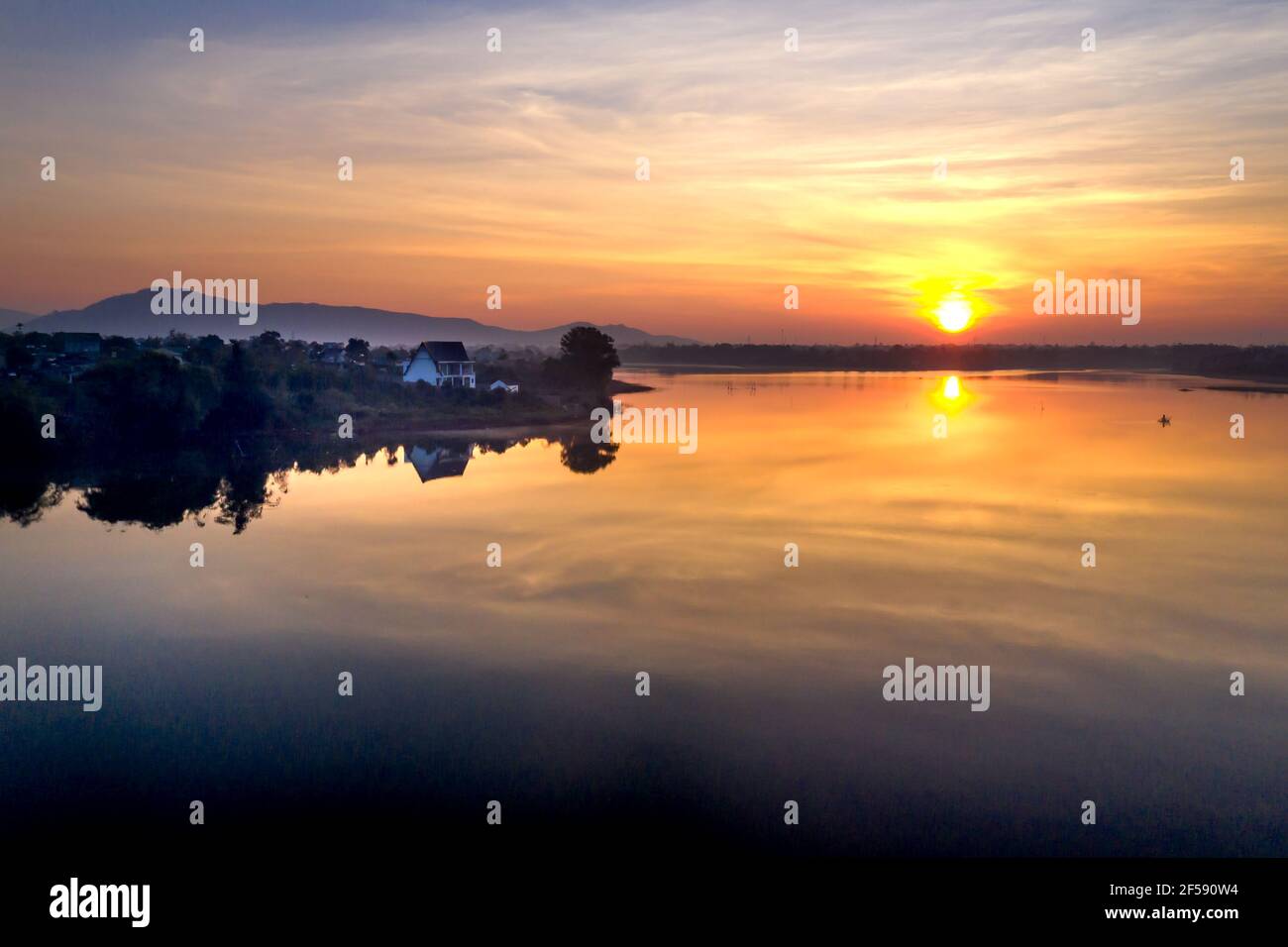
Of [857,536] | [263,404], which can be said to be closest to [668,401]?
[263,404]

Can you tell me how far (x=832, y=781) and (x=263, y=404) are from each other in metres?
40.3

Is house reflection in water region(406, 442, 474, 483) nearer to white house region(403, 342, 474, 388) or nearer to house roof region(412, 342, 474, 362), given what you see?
white house region(403, 342, 474, 388)

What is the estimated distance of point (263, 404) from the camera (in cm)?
4672

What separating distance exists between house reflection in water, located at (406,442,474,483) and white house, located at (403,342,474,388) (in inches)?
660

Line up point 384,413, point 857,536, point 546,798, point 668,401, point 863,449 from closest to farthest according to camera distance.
→ point 546,798
point 857,536
point 863,449
point 384,413
point 668,401

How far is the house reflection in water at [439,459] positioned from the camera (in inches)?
1481

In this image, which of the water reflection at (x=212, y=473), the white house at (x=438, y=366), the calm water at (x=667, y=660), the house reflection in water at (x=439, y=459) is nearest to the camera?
the calm water at (x=667, y=660)

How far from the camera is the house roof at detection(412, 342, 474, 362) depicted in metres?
62.2

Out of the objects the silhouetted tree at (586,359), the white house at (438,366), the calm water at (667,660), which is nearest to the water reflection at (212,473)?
the calm water at (667,660)

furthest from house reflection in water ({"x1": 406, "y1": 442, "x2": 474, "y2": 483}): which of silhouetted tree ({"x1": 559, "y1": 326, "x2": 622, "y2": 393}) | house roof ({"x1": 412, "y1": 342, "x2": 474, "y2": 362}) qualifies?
silhouetted tree ({"x1": 559, "y1": 326, "x2": 622, "y2": 393})

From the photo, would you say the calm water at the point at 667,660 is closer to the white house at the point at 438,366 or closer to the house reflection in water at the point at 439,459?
the house reflection in water at the point at 439,459

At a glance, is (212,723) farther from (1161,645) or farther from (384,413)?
(384,413)

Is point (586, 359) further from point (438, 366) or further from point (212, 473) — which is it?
point (212, 473)
